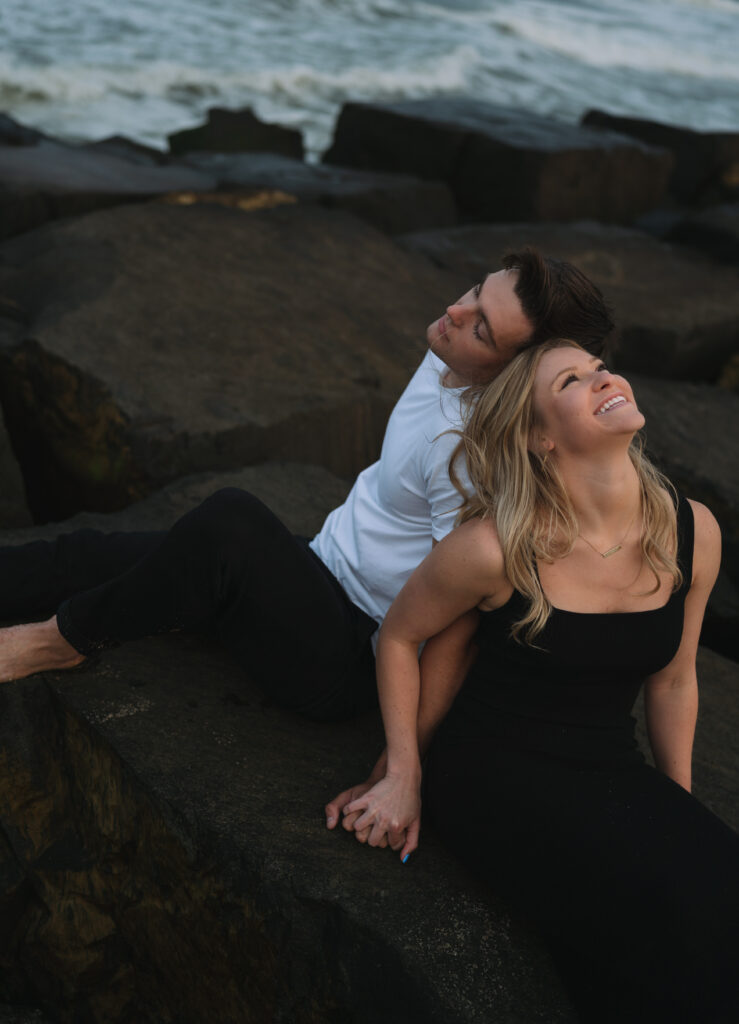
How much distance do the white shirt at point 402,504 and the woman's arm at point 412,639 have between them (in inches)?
5.2

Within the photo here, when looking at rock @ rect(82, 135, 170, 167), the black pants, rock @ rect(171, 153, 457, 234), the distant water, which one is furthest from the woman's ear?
the distant water

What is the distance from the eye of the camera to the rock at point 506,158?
5.89 meters

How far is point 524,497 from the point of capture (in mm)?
1724

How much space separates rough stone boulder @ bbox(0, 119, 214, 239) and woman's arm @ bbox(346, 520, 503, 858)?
3.10 meters

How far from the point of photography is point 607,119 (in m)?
7.93

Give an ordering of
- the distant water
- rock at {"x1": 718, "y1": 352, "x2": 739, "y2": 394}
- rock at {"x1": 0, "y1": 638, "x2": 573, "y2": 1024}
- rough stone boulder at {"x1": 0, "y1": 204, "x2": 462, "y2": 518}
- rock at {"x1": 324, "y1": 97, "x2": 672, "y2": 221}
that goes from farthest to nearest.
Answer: the distant water < rock at {"x1": 324, "y1": 97, "x2": 672, "y2": 221} < rock at {"x1": 718, "y1": 352, "x2": 739, "y2": 394} < rough stone boulder at {"x1": 0, "y1": 204, "x2": 462, "y2": 518} < rock at {"x1": 0, "y1": 638, "x2": 573, "y2": 1024}

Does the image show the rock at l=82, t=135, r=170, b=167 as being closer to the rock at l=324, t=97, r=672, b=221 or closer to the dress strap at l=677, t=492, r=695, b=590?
the rock at l=324, t=97, r=672, b=221

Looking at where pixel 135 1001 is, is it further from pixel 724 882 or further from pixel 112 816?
pixel 724 882

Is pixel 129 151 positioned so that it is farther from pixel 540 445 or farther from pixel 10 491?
pixel 540 445

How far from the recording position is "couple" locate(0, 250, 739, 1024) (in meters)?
1.53

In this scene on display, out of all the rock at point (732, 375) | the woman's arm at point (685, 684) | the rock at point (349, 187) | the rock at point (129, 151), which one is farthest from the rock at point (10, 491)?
the rock at point (732, 375)

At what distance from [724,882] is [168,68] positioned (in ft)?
42.9

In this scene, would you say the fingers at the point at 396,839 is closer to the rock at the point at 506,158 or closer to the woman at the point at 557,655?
the woman at the point at 557,655

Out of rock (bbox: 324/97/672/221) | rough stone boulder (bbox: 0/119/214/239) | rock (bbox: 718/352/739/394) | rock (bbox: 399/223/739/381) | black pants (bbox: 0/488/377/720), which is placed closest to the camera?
black pants (bbox: 0/488/377/720)
